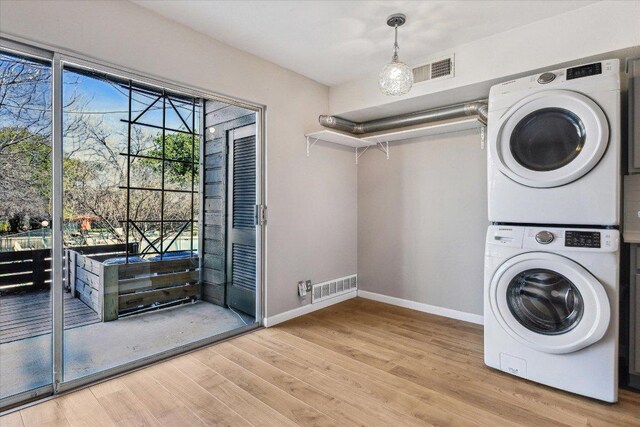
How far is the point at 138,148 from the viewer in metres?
2.57

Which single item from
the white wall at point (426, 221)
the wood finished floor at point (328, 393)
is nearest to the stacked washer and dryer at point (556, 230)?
the wood finished floor at point (328, 393)

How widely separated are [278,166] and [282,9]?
53.6 inches

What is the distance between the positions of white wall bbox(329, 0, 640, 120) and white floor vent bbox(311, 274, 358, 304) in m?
2.00

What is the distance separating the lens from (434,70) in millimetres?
2914

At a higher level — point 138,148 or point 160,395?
point 138,148

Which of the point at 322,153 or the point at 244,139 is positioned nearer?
the point at 244,139

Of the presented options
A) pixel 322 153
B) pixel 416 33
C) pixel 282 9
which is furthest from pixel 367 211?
pixel 282 9

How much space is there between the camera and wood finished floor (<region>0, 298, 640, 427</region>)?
6.02 ft

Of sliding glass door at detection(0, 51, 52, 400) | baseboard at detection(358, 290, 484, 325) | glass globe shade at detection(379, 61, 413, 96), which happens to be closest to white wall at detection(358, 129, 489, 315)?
baseboard at detection(358, 290, 484, 325)

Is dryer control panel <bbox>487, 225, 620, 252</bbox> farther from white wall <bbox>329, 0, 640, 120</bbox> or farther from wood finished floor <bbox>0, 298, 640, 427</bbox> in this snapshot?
white wall <bbox>329, 0, 640, 120</bbox>

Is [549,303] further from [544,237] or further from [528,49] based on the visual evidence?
[528,49]

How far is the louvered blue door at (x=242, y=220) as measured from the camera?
127 inches

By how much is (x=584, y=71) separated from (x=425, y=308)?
2522 millimetres

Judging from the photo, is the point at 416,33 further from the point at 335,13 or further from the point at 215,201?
the point at 215,201
